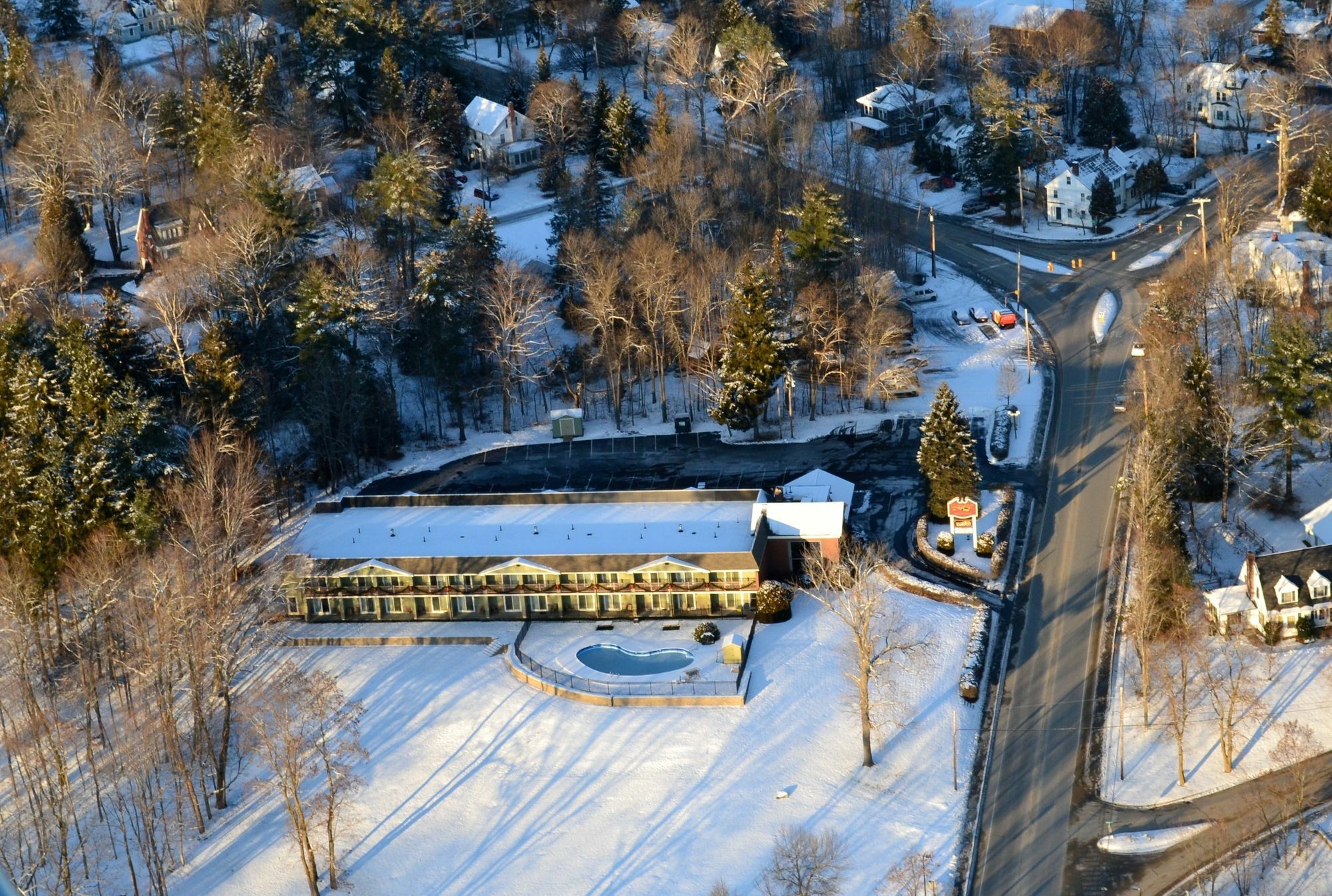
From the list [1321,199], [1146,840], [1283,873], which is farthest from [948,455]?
[1321,199]

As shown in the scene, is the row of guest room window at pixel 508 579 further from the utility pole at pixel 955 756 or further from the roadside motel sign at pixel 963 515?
the utility pole at pixel 955 756

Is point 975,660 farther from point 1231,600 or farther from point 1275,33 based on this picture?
point 1275,33

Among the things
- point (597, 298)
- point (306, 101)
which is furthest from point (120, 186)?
point (597, 298)

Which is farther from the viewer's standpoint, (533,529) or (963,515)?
(533,529)

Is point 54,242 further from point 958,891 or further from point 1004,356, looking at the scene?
point 958,891

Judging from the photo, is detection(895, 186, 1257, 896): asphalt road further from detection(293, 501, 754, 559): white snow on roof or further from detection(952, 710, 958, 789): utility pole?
detection(293, 501, 754, 559): white snow on roof

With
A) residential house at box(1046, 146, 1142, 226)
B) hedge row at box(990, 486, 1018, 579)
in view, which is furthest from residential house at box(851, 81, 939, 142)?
hedge row at box(990, 486, 1018, 579)

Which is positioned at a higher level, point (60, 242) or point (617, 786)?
point (60, 242)
